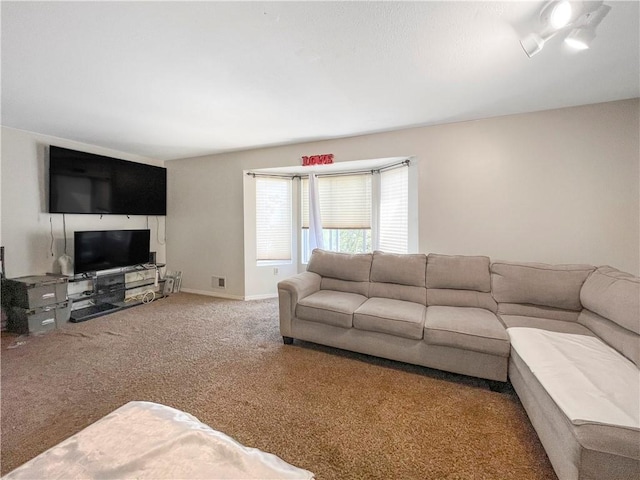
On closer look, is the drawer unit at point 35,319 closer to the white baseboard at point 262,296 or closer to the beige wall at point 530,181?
the white baseboard at point 262,296

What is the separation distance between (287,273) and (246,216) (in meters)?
1.22

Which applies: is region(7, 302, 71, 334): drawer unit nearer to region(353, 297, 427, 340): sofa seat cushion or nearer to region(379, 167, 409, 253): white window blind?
region(353, 297, 427, 340): sofa seat cushion

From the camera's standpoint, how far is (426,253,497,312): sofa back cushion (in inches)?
97.5

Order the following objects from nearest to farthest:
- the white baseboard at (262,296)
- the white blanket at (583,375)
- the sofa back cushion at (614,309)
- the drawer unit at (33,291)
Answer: the white blanket at (583,375) → the sofa back cushion at (614,309) → the drawer unit at (33,291) → the white baseboard at (262,296)

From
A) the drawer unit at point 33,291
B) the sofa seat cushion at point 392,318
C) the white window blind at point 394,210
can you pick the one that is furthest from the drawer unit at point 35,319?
the white window blind at point 394,210

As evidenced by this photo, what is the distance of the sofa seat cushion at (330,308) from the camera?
2369 mm

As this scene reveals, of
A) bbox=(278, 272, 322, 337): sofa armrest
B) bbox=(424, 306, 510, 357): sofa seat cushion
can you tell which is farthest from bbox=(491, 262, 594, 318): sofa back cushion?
bbox=(278, 272, 322, 337): sofa armrest

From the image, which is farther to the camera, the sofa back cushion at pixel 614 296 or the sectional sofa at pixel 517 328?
the sofa back cushion at pixel 614 296

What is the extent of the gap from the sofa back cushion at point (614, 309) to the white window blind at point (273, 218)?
371cm

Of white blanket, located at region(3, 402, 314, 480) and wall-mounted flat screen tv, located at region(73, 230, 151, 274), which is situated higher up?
wall-mounted flat screen tv, located at region(73, 230, 151, 274)

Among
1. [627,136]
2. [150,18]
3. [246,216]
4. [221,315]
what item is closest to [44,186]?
[246,216]

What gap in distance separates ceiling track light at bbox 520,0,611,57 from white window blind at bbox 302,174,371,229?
2627mm

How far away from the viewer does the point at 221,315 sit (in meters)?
3.54

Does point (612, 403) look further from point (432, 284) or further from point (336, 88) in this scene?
point (336, 88)
